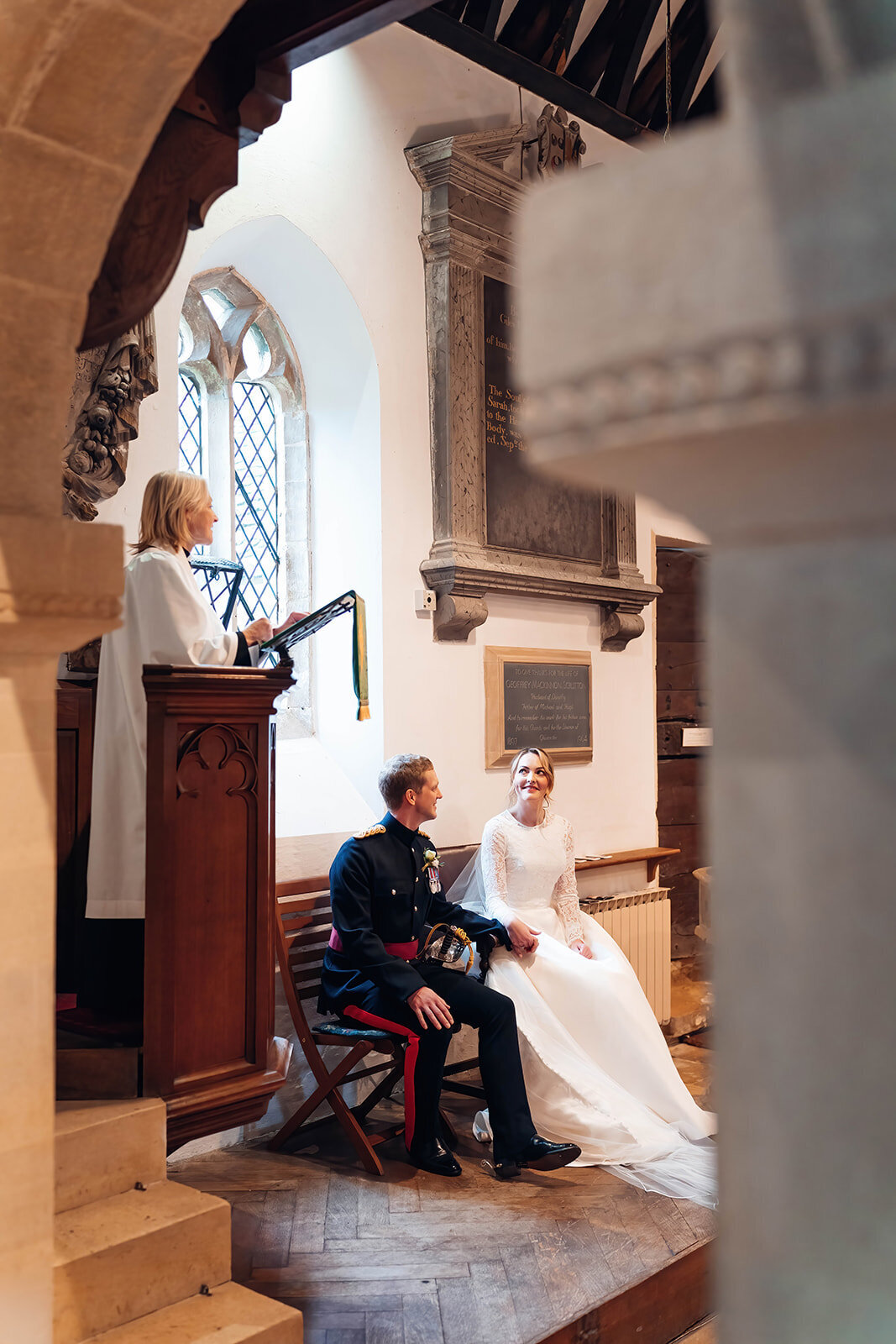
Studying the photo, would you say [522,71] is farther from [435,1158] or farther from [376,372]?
[435,1158]

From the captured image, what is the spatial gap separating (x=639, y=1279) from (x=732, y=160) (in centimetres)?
314

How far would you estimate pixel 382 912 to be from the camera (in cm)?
407

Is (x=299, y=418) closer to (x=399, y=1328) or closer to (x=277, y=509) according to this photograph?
(x=277, y=509)

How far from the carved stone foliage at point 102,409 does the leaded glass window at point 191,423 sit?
3.70ft

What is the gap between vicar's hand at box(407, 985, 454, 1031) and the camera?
372 cm

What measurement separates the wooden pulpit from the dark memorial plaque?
8.53 ft

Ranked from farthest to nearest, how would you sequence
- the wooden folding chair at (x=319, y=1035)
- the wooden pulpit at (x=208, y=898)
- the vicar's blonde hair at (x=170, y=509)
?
the wooden folding chair at (x=319, y=1035) → the vicar's blonde hair at (x=170, y=509) → the wooden pulpit at (x=208, y=898)

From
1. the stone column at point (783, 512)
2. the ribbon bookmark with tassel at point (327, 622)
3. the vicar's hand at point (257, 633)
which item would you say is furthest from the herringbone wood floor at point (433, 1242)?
the stone column at point (783, 512)

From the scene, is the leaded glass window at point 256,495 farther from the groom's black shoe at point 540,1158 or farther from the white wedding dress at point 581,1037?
the groom's black shoe at point 540,1158

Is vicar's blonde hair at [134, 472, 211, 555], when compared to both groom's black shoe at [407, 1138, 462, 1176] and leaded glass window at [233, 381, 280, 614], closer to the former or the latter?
leaded glass window at [233, 381, 280, 614]

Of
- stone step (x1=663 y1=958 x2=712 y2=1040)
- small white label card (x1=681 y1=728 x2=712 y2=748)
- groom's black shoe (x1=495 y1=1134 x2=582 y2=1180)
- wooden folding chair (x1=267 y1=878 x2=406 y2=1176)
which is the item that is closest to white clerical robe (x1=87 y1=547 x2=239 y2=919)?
wooden folding chair (x1=267 y1=878 x2=406 y2=1176)

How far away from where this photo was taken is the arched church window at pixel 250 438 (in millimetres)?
4852

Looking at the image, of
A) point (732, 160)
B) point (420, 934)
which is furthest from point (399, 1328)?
point (732, 160)

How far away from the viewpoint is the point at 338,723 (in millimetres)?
A: 5023
